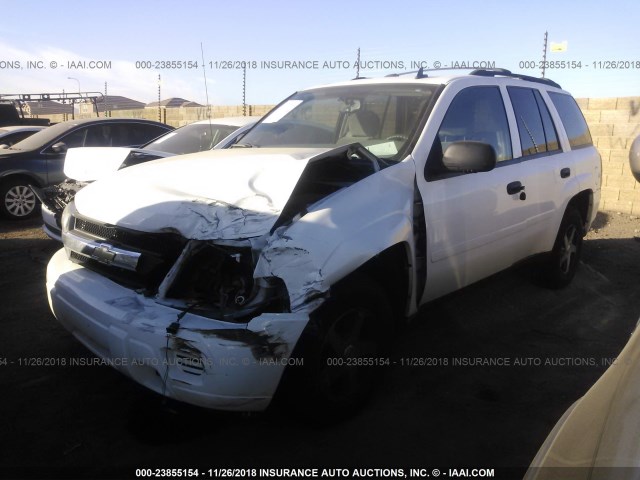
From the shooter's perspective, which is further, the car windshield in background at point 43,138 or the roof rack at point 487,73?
the car windshield in background at point 43,138

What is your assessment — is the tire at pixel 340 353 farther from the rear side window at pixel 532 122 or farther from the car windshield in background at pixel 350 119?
the rear side window at pixel 532 122

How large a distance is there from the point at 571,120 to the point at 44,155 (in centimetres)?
724

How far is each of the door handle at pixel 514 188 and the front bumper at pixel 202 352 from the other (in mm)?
2193

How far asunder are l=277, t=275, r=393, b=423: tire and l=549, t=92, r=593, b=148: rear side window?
321cm

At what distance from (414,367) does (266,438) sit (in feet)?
4.19

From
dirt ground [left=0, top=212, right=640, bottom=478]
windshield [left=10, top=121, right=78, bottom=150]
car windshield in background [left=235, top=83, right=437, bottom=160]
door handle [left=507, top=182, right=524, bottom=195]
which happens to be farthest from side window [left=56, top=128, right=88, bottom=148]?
door handle [left=507, top=182, right=524, bottom=195]

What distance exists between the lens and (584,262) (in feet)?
21.0

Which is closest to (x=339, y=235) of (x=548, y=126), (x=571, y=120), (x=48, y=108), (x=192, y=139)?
(x=548, y=126)

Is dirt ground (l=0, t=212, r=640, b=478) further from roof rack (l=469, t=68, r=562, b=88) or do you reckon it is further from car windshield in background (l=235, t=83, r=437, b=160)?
roof rack (l=469, t=68, r=562, b=88)

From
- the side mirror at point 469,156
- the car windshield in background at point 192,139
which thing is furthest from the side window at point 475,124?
the car windshield in background at point 192,139

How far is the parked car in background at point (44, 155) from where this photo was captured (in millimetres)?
7938

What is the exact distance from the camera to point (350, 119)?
393 cm

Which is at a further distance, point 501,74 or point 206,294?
point 501,74

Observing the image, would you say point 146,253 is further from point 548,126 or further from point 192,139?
point 192,139
